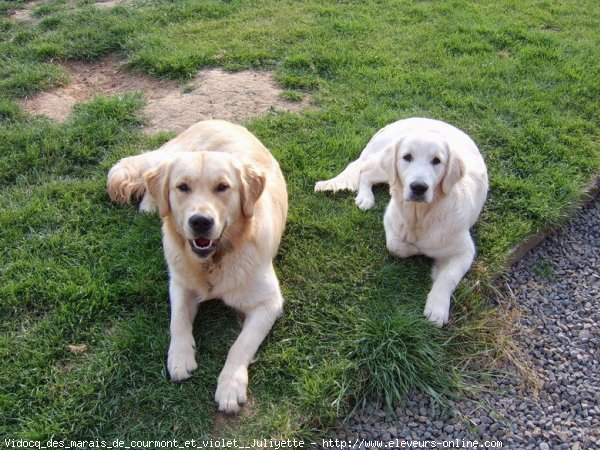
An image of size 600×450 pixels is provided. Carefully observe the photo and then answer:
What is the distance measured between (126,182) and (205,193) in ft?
4.61

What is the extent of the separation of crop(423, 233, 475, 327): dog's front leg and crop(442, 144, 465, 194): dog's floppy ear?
0.39 m

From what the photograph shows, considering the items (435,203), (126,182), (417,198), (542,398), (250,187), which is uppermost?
(250,187)

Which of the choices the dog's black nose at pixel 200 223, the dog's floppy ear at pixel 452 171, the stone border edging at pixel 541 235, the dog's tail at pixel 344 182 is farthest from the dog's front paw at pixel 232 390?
the stone border edging at pixel 541 235

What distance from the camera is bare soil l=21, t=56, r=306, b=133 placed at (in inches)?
203

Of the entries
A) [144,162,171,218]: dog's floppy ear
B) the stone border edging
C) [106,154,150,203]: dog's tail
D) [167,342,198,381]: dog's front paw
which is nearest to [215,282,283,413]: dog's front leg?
[167,342,198,381]: dog's front paw

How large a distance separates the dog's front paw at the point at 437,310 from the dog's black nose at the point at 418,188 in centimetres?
66

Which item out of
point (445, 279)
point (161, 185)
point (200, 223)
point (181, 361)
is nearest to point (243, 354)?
point (181, 361)

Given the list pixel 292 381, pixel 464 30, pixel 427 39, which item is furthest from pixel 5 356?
pixel 464 30

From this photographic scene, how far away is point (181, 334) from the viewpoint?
2988 millimetres

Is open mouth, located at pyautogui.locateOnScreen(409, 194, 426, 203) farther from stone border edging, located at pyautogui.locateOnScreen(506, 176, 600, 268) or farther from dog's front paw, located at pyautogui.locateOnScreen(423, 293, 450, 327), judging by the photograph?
stone border edging, located at pyautogui.locateOnScreen(506, 176, 600, 268)

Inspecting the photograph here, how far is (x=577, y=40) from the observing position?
6691 mm

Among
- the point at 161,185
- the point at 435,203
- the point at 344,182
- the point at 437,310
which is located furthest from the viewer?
the point at 344,182

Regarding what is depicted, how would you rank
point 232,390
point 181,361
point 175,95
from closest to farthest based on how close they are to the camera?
point 232,390 → point 181,361 → point 175,95

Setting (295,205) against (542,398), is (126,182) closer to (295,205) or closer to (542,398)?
(295,205)
